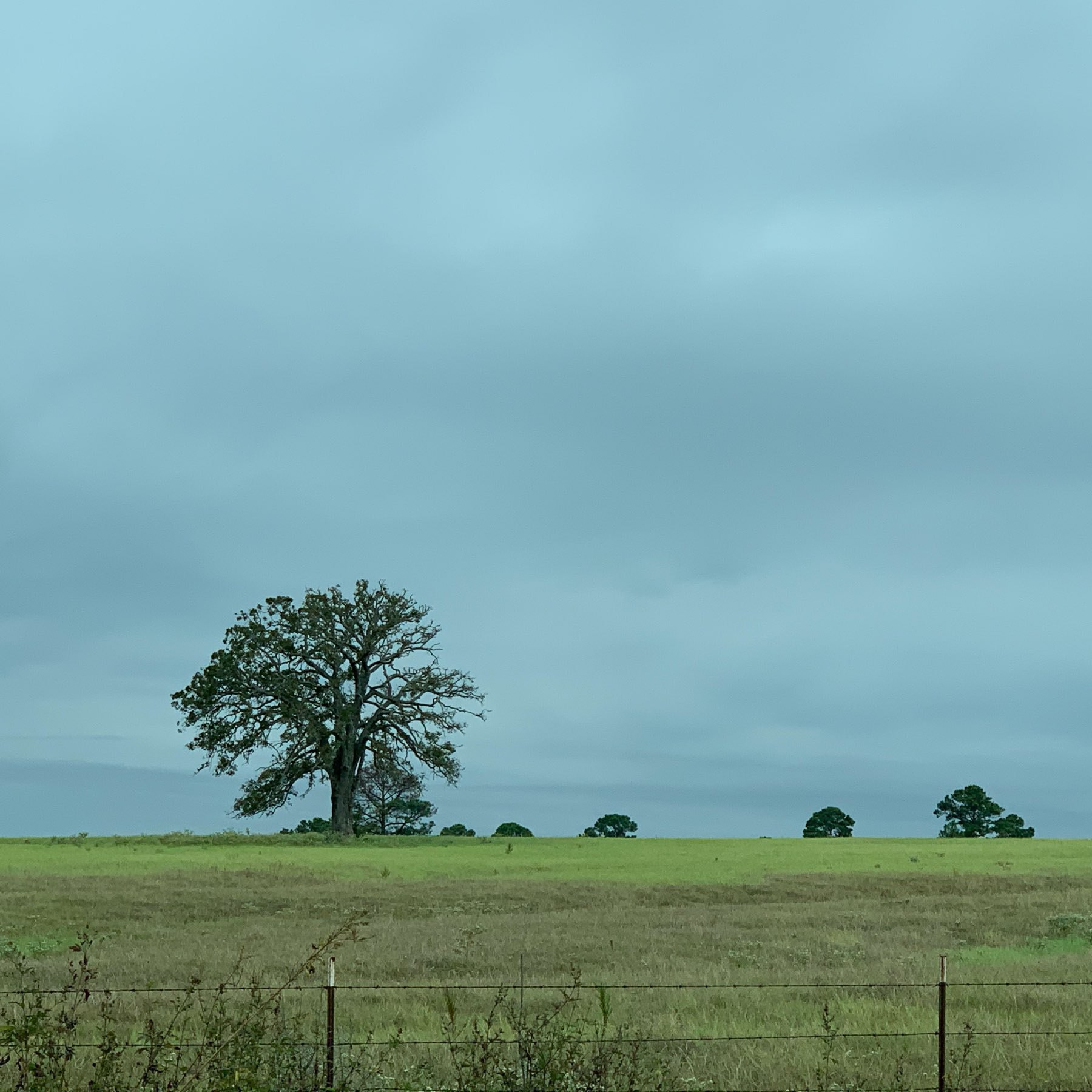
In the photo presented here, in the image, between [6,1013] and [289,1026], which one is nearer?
[289,1026]

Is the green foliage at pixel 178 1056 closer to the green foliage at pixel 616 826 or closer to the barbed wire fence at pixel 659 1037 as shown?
the barbed wire fence at pixel 659 1037

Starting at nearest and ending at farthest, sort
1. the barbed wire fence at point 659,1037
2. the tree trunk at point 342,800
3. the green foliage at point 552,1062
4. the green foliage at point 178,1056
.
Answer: the green foliage at point 178,1056 → the green foliage at point 552,1062 → the barbed wire fence at point 659,1037 → the tree trunk at point 342,800

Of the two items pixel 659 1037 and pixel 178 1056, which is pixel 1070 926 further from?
pixel 178 1056

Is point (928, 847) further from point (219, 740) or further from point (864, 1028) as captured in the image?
point (864, 1028)

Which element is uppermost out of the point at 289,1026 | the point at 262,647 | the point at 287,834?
the point at 262,647

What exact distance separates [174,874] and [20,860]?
10.6 meters

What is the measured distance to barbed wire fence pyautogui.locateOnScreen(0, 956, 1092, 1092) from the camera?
1080 cm

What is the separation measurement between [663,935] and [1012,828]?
72.4 metres

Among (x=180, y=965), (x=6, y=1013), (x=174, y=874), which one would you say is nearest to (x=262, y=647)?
(x=174, y=874)

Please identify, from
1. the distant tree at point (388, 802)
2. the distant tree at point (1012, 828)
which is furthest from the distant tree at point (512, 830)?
the distant tree at point (1012, 828)

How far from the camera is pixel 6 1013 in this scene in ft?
51.8

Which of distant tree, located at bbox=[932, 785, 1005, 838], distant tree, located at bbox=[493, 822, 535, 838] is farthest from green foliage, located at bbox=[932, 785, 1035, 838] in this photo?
distant tree, located at bbox=[493, 822, 535, 838]

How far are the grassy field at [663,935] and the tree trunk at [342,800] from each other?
31.1 ft

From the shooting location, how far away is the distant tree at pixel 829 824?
3674 inches
